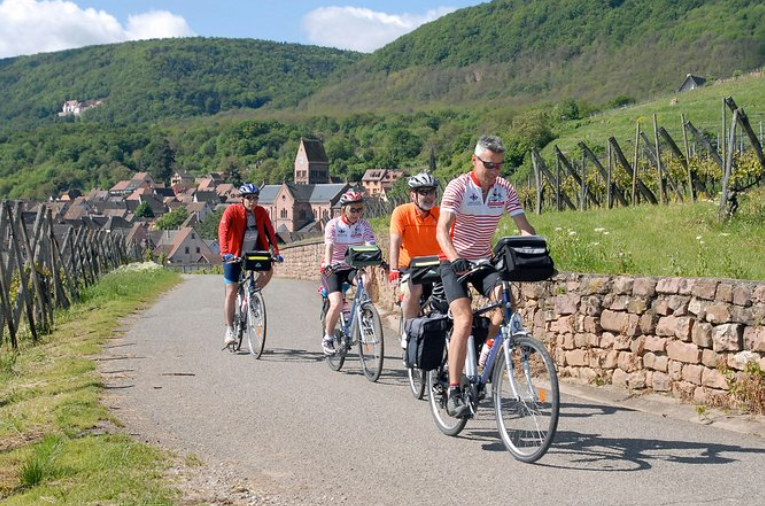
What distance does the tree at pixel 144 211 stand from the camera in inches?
7631

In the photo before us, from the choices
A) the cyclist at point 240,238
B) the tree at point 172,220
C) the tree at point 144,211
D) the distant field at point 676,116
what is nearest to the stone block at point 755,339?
the cyclist at point 240,238

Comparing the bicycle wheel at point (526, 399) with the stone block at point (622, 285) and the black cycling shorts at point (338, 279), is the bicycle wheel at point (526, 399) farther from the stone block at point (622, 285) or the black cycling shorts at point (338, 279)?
the black cycling shorts at point (338, 279)

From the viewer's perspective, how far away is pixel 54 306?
20.0 m

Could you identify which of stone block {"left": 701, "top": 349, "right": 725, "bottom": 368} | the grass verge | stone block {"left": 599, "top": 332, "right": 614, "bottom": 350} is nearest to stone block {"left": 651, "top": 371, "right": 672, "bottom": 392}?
stone block {"left": 701, "top": 349, "right": 725, "bottom": 368}

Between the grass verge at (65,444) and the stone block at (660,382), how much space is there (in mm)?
4280

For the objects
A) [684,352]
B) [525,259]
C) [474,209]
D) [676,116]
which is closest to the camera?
[525,259]

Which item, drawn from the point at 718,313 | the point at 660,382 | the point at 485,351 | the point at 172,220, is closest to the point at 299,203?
the point at 172,220

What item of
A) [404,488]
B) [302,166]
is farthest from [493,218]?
[302,166]

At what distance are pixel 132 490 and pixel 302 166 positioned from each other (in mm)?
193384

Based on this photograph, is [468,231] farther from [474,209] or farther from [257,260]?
[257,260]

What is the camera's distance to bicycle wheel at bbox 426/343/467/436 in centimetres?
711

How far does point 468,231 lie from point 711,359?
227cm

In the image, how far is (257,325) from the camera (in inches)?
465

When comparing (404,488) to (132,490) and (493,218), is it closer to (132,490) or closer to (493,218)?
(132,490)
